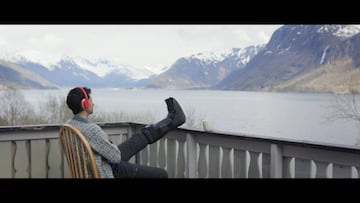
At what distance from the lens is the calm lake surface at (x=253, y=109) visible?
8312 mm

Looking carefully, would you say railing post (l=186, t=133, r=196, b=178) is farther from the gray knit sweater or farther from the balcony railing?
the gray knit sweater

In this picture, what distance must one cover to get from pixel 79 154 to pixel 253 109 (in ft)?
39.9

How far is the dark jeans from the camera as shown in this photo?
279 cm

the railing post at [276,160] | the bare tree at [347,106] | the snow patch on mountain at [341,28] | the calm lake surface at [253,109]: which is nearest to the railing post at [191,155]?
the railing post at [276,160]

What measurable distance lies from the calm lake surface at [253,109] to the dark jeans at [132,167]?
12.3ft

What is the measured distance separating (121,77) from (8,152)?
7.17 metres

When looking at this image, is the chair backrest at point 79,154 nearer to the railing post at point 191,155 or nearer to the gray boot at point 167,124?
the gray boot at point 167,124

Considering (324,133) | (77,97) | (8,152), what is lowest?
(324,133)

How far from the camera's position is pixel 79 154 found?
7.95 feet

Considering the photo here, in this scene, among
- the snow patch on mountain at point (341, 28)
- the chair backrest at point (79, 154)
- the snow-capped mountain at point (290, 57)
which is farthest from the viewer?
the snow-capped mountain at point (290, 57)

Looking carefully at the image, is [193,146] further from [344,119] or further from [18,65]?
[344,119]

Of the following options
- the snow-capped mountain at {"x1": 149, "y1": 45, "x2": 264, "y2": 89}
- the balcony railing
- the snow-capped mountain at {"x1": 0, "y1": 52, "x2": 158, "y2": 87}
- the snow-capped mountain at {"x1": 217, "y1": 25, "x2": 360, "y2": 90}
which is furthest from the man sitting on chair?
the snow-capped mountain at {"x1": 217, "y1": 25, "x2": 360, "y2": 90}

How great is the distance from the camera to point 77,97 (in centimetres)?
252
